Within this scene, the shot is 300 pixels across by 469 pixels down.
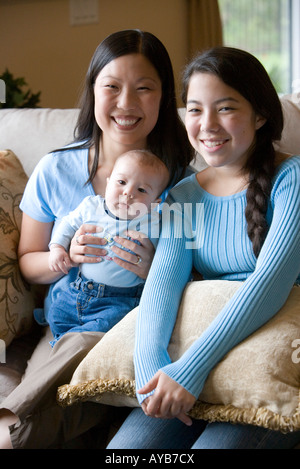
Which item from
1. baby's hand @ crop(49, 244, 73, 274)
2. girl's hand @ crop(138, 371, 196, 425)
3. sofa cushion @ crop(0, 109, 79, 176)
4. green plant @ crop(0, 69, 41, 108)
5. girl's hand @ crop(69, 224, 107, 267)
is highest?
green plant @ crop(0, 69, 41, 108)

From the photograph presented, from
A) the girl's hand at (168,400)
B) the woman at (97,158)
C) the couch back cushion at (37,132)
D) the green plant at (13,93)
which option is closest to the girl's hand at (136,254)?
the woman at (97,158)

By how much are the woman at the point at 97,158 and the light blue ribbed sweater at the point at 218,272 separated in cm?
13

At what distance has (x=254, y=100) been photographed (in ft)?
4.22

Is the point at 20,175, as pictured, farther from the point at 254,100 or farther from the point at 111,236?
the point at 254,100

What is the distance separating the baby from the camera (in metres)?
1.41

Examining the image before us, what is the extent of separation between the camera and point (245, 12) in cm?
418

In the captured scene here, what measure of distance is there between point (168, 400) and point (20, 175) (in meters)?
0.95

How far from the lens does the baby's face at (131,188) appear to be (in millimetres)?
1404

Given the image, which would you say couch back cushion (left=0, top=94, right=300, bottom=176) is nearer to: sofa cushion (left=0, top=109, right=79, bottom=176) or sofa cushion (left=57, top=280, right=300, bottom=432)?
sofa cushion (left=0, top=109, right=79, bottom=176)

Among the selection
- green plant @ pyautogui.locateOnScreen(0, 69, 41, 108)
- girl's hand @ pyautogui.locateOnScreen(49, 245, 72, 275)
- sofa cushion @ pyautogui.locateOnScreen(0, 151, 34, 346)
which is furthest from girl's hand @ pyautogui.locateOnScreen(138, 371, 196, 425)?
green plant @ pyautogui.locateOnScreen(0, 69, 41, 108)

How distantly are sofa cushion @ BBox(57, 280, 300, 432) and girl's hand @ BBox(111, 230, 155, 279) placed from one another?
0.14 m

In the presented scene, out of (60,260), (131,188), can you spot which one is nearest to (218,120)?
(131,188)

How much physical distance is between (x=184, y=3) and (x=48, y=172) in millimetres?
2605

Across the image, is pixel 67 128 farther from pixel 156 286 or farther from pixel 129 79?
pixel 156 286
